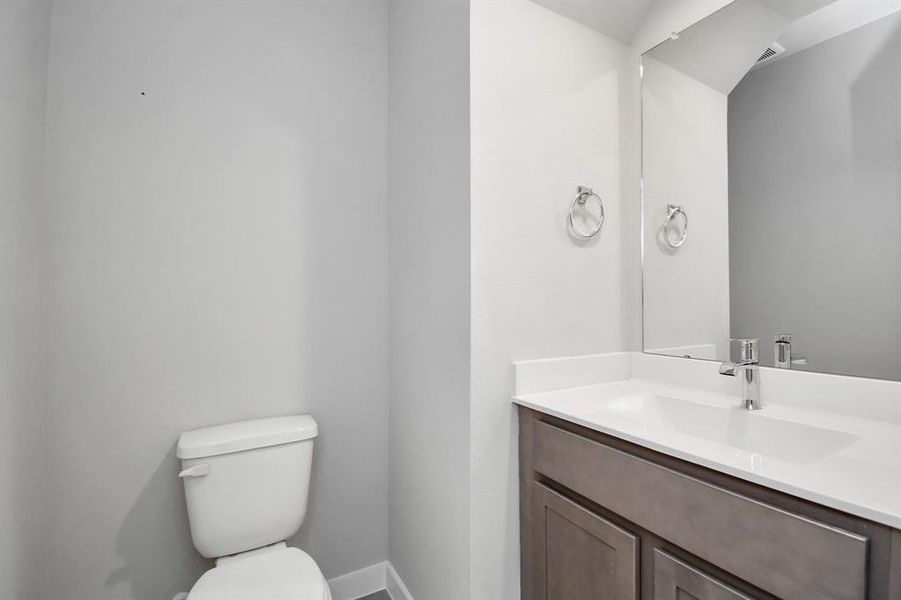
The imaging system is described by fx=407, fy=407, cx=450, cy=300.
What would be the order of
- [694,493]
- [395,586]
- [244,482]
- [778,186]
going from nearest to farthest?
[694,493] < [778,186] < [244,482] < [395,586]

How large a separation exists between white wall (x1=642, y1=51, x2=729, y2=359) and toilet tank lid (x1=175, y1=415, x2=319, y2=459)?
129cm

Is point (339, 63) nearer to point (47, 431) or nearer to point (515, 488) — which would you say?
point (47, 431)

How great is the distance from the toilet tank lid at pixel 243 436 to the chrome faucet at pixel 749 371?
1305 millimetres

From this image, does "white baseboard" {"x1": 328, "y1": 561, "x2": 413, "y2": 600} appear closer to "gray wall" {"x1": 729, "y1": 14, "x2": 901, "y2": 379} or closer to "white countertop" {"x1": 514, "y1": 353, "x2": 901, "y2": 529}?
"white countertop" {"x1": 514, "y1": 353, "x2": 901, "y2": 529}

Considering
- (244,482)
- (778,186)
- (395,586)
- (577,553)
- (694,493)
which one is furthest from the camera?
(395,586)

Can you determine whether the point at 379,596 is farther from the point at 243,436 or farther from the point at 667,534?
the point at 667,534

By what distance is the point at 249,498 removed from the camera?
1.31 meters

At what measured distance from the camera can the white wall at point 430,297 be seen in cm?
123

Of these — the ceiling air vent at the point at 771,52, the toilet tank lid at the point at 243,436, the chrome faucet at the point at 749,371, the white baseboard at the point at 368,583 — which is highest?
the ceiling air vent at the point at 771,52

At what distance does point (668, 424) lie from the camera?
1.25 metres

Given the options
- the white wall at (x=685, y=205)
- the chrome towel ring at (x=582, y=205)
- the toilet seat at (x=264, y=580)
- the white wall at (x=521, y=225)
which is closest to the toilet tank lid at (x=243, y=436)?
the toilet seat at (x=264, y=580)

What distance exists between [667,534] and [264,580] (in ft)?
3.46

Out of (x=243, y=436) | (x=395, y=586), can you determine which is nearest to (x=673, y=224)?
(x=243, y=436)

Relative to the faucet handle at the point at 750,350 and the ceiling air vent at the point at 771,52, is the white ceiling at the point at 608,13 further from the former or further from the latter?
the faucet handle at the point at 750,350
